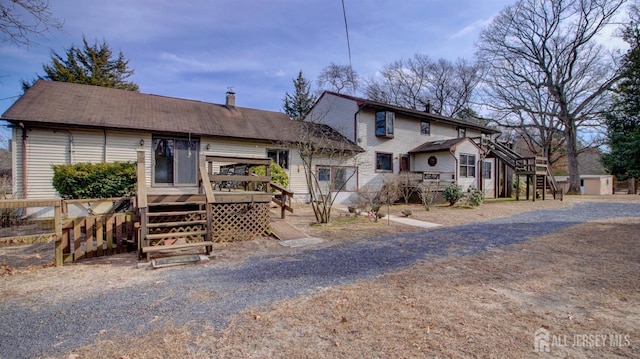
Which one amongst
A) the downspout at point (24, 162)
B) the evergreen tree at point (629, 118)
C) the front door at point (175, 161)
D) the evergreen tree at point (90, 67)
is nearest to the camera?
the evergreen tree at point (629, 118)

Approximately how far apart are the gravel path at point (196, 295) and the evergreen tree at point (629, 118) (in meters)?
5.47

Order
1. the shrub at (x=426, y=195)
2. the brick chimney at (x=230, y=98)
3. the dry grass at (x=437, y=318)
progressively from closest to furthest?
the dry grass at (x=437, y=318) → the shrub at (x=426, y=195) → the brick chimney at (x=230, y=98)

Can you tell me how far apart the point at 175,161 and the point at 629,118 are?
1569cm

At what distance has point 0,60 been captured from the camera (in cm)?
633

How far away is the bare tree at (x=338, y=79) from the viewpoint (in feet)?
122

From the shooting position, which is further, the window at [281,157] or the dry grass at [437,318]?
the window at [281,157]

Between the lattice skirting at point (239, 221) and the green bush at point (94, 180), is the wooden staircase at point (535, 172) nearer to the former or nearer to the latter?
the lattice skirting at point (239, 221)

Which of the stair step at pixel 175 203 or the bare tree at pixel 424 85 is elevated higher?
the bare tree at pixel 424 85

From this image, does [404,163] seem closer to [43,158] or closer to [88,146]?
[88,146]

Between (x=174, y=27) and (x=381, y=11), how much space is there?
1015cm

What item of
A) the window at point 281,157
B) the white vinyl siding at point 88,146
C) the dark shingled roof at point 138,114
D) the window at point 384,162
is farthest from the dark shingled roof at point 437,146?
the white vinyl siding at point 88,146

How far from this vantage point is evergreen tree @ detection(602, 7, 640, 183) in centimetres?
829

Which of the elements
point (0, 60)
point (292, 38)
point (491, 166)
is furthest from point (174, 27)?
point (491, 166)

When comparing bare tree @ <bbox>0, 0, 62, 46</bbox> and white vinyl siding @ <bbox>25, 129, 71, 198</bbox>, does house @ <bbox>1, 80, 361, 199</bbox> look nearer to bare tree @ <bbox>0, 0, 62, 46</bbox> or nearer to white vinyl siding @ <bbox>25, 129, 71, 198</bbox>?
white vinyl siding @ <bbox>25, 129, 71, 198</bbox>
